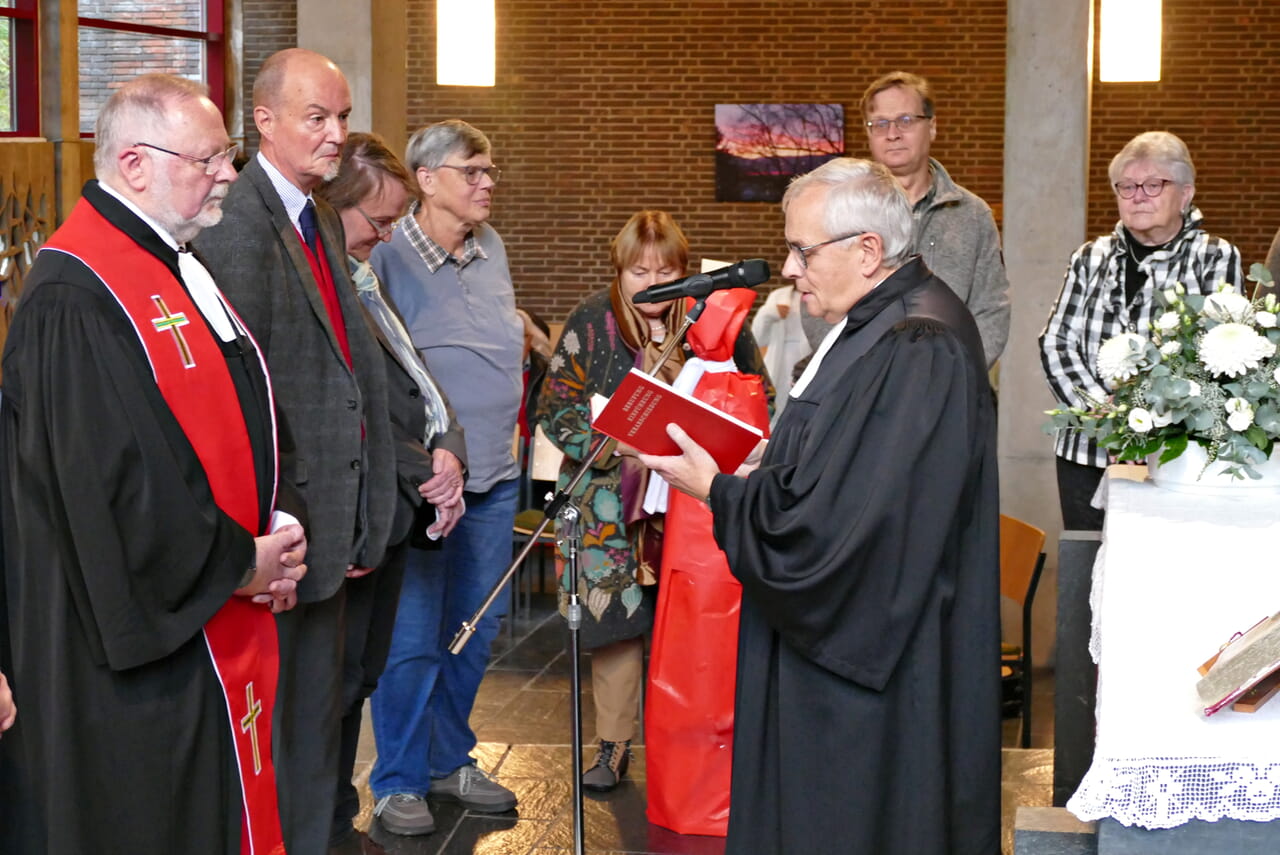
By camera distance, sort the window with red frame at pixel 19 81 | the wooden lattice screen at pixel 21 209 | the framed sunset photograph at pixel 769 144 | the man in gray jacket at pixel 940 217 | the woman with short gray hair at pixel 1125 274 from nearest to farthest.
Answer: the woman with short gray hair at pixel 1125 274, the man in gray jacket at pixel 940 217, the wooden lattice screen at pixel 21 209, the window with red frame at pixel 19 81, the framed sunset photograph at pixel 769 144

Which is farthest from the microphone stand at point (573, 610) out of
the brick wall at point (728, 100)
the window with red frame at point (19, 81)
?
the brick wall at point (728, 100)

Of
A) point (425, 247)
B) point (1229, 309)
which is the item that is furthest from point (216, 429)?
point (1229, 309)

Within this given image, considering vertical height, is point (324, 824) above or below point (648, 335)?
below

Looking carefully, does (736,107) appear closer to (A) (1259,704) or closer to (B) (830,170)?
(B) (830,170)

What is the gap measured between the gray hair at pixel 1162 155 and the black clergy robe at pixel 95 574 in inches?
98.8

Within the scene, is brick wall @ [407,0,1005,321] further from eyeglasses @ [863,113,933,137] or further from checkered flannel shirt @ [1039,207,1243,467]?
checkered flannel shirt @ [1039,207,1243,467]

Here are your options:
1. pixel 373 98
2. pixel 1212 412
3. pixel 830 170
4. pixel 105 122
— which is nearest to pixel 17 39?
pixel 373 98

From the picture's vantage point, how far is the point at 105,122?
96.7 inches

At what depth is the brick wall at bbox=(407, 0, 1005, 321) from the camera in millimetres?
12141

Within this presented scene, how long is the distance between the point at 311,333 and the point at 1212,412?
1721 mm

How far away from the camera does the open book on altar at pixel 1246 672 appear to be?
1.83m

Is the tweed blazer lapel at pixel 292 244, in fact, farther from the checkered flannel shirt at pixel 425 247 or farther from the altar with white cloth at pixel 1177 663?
the altar with white cloth at pixel 1177 663

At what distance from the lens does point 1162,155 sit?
3705 mm

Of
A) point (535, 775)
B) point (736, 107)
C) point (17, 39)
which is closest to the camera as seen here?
point (535, 775)
